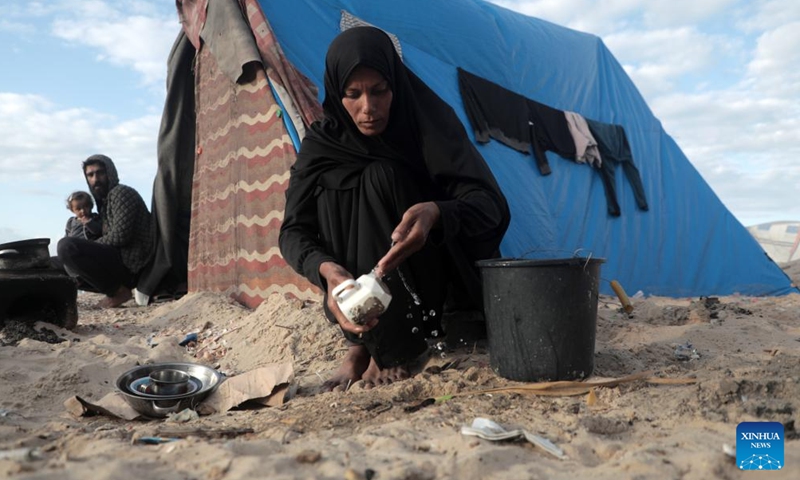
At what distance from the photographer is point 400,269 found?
2.07m

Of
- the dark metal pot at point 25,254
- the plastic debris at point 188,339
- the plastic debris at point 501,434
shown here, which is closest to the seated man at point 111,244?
the dark metal pot at point 25,254

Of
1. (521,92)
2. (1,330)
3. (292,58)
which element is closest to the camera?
(1,330)

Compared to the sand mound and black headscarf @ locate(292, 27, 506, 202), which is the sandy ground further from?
black headscarf @ locate(292, 27, 506, 202)

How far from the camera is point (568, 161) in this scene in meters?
5.06

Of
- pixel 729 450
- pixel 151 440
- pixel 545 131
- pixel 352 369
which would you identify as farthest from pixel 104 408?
pixel 545 131

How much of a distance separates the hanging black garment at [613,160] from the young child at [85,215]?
14.7 feet

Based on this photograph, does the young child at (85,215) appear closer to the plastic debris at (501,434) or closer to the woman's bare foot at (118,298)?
the woman's bare foot at (118,298)

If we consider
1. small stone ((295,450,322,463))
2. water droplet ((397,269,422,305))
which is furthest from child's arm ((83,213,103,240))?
small stone ((295,450,322,463))

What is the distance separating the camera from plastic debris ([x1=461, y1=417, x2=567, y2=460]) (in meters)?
1.27

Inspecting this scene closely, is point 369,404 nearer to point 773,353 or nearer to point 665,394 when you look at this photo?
point 665,394

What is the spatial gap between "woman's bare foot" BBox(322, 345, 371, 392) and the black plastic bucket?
56 centimetres

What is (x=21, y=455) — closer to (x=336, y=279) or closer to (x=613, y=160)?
(x=336, y=279)

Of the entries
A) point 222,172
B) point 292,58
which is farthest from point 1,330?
point 292,58

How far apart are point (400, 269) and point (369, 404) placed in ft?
1.72
